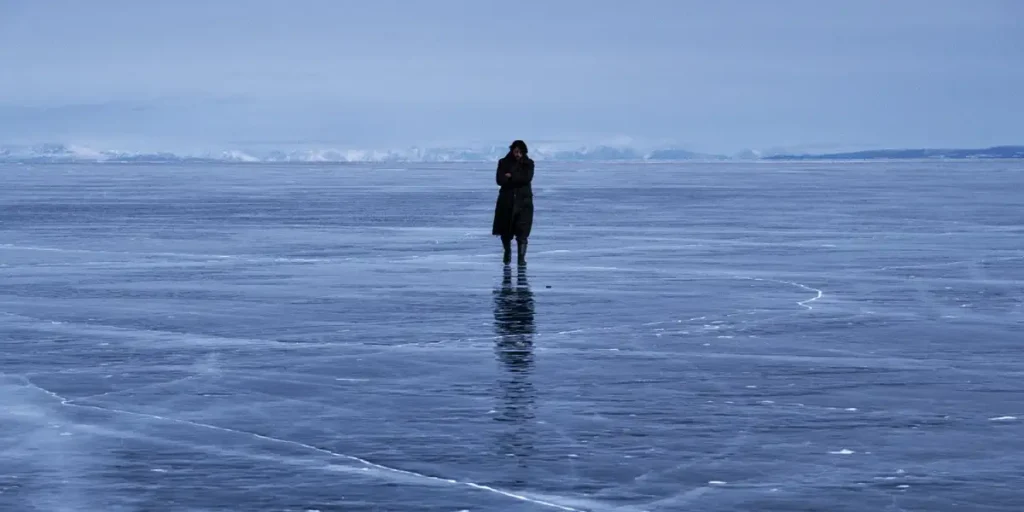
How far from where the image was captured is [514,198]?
20984mm

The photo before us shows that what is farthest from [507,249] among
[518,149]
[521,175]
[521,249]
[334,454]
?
[334,454]

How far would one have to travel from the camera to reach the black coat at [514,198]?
20.8 metres

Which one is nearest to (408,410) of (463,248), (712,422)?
(712,422)

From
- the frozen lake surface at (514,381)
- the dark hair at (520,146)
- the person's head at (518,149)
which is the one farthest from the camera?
the person's head at (518,149)

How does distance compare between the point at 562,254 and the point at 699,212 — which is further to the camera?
the point at 699,212

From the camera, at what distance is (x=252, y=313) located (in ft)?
50.4

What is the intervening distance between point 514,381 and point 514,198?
408 inches

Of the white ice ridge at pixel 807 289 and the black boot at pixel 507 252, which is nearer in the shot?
the white ice ridge at pixel 807 289

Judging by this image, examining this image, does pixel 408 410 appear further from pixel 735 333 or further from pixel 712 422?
pixel 735 333

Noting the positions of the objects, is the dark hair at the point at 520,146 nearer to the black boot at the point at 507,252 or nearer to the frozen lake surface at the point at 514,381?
the black boot at the point at 507,252

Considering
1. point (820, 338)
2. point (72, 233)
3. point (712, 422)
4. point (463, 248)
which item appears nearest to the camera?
point (712, 422)

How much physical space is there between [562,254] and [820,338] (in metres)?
11.0

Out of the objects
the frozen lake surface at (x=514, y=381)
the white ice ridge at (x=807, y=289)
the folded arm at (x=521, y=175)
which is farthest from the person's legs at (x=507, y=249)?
the white ice ridge at (x=807, y=289)

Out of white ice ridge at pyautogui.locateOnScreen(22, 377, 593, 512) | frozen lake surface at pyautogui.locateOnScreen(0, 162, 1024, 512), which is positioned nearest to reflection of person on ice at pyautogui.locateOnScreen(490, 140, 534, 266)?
frozen lake surface at pyautogui.locateOnScreen(0, 162, 1024, 512)
